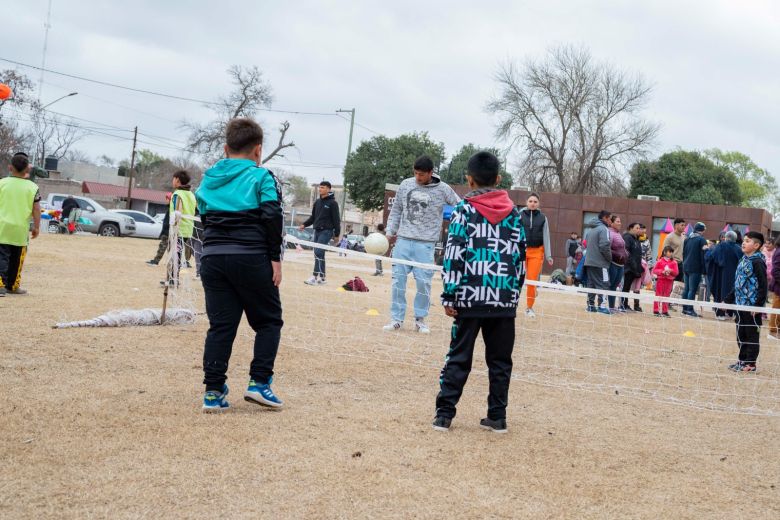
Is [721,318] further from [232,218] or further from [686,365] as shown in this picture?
[232,218]

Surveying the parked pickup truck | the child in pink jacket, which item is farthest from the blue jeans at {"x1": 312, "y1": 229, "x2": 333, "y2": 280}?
the parked pickup truck

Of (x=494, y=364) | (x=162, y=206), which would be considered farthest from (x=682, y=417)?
(x=162, y=206)

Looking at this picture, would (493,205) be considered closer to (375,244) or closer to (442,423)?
(442,423)

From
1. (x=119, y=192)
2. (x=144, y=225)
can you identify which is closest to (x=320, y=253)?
(x=144, y=225)

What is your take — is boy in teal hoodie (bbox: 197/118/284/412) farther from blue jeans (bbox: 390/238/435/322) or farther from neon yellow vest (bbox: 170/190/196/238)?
neon yellow vest (bbox: 170/190/196/238)

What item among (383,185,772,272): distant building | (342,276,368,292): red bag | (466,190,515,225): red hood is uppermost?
(383,185,772,272): distant building

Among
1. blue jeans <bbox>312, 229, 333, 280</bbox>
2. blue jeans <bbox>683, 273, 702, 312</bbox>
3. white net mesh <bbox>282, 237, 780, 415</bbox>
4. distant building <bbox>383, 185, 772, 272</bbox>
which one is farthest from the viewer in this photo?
distant building <bbox>383, 185, 772, 272</bbox>

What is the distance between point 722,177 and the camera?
55.0 meters

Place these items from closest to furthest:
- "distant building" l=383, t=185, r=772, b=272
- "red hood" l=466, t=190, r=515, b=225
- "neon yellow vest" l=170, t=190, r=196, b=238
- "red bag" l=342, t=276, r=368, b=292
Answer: "red hood" l=466, t=190, r=515, b=225, "neon yellow vest" l=170, t=190, r=196, b=238, "red bag" l=342, t=276, r=368, b=292, "distant building" l=383, t=185, r=772, b=272

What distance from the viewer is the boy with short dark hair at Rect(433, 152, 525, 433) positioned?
433 centimetres

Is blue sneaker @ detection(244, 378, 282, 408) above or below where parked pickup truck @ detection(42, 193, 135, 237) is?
below

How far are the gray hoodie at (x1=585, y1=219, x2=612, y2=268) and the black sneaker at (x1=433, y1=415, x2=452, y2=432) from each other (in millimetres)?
9451

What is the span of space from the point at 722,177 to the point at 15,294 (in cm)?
5420

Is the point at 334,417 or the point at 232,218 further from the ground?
the point at 232,218
